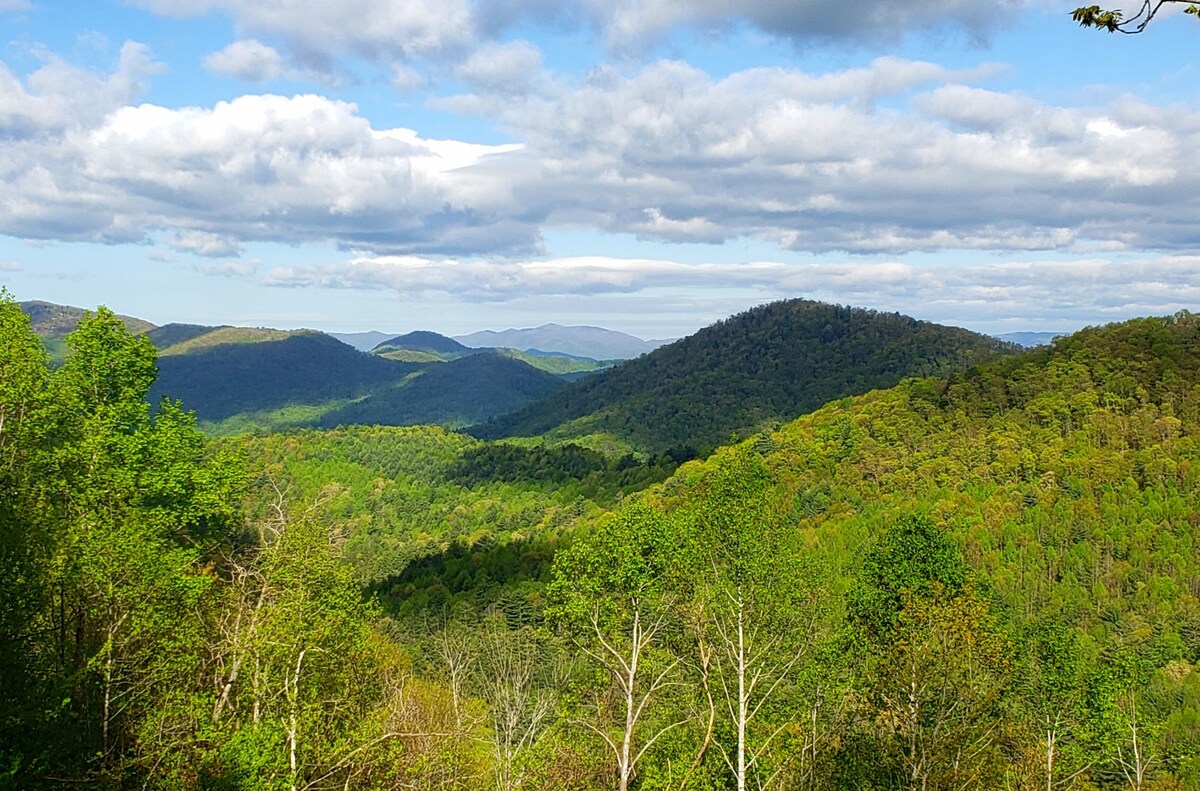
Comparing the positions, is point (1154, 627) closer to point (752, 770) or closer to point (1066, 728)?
point (1066, 728)

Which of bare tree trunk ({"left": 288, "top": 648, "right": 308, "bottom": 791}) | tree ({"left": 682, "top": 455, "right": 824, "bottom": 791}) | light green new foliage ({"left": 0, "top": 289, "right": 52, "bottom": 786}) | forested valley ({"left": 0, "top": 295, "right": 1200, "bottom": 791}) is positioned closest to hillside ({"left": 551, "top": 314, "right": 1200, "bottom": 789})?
tree ({"left": 682, "top": 455, "right": 824, "bottom": 791})

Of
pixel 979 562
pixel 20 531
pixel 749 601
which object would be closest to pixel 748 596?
pixel 749 601

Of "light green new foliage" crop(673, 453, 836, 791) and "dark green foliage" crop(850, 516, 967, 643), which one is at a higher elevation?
"light green new foliage" crop(673, 453, 836, 791)

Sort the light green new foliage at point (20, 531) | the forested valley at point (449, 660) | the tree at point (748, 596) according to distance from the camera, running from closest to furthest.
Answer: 1. the light green new foliage at point (20, 531)
2. the forested valley at point (449, 660)
3. the tree at point (748, 596)

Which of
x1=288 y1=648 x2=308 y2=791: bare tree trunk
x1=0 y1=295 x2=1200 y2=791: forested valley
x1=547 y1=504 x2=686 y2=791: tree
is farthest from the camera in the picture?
x1=547 y1=504 x2=686 y2=791: tree

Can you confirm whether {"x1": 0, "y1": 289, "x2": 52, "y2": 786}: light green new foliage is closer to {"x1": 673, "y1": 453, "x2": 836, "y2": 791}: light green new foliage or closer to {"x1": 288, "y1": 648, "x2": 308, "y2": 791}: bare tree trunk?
{"x1": 288, "y1": 648, "x2": 308, "y2": 791}: bare tree trunk

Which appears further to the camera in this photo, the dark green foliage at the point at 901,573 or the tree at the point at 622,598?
the dark green foliage at the point at 901,573

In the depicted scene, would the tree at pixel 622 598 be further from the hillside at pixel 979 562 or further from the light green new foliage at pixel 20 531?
the light green new foliage at pixel 20 531

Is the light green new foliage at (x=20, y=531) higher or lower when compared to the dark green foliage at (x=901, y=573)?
higher

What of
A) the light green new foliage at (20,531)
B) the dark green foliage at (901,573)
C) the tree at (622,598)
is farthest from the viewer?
the dark green foliage at (901,573)

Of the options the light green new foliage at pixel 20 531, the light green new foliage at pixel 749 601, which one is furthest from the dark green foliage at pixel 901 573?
the light green new foliage at pixel 20 531

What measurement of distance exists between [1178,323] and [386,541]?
168262mm

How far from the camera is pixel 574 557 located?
2200 cm

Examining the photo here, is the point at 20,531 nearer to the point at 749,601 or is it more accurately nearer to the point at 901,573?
the point at 749,601
